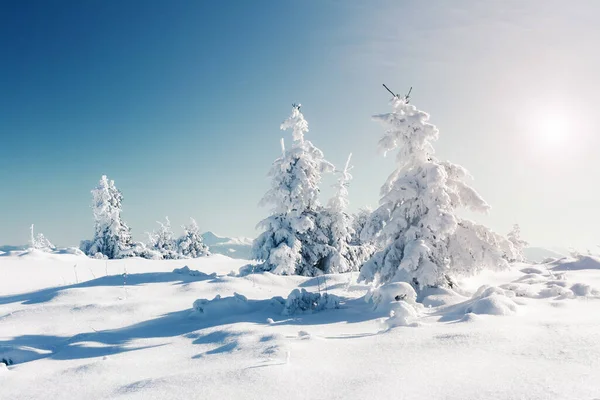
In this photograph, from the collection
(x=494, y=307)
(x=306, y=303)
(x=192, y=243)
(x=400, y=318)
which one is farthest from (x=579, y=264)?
(x=192, y=243)

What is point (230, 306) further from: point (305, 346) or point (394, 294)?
point (305, 346)

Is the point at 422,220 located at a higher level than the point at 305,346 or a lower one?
higher

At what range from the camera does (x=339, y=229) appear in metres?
20.9

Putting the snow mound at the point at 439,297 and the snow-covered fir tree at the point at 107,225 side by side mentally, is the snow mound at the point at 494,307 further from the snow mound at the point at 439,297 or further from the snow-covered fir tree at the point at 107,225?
the snow-covered fir tree at the point at 107,225

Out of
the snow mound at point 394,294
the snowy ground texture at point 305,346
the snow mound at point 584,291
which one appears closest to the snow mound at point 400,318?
the snowy ground texture at point 305,346

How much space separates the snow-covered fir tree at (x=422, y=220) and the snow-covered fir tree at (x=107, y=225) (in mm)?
35517

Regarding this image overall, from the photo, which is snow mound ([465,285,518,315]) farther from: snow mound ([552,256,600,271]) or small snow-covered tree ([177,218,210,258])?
small snow-covered tree ([177,218,210,258])

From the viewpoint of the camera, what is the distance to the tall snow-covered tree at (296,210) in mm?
18969

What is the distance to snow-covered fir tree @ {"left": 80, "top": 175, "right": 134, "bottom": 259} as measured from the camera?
129 feet

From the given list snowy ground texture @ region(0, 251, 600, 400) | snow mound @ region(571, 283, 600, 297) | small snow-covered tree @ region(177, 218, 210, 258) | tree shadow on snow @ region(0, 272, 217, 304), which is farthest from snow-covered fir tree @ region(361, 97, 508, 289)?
small snow-covered tree @ region(177, 218, 210, 258)

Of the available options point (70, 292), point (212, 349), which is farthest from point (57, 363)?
point (70, 292)

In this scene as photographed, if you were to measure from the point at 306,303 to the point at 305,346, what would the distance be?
3.36 metres

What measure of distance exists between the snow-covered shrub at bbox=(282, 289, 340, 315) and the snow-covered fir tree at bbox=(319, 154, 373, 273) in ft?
38.8

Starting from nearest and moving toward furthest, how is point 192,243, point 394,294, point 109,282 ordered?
point 394,294
point 109,282
point 192,243
